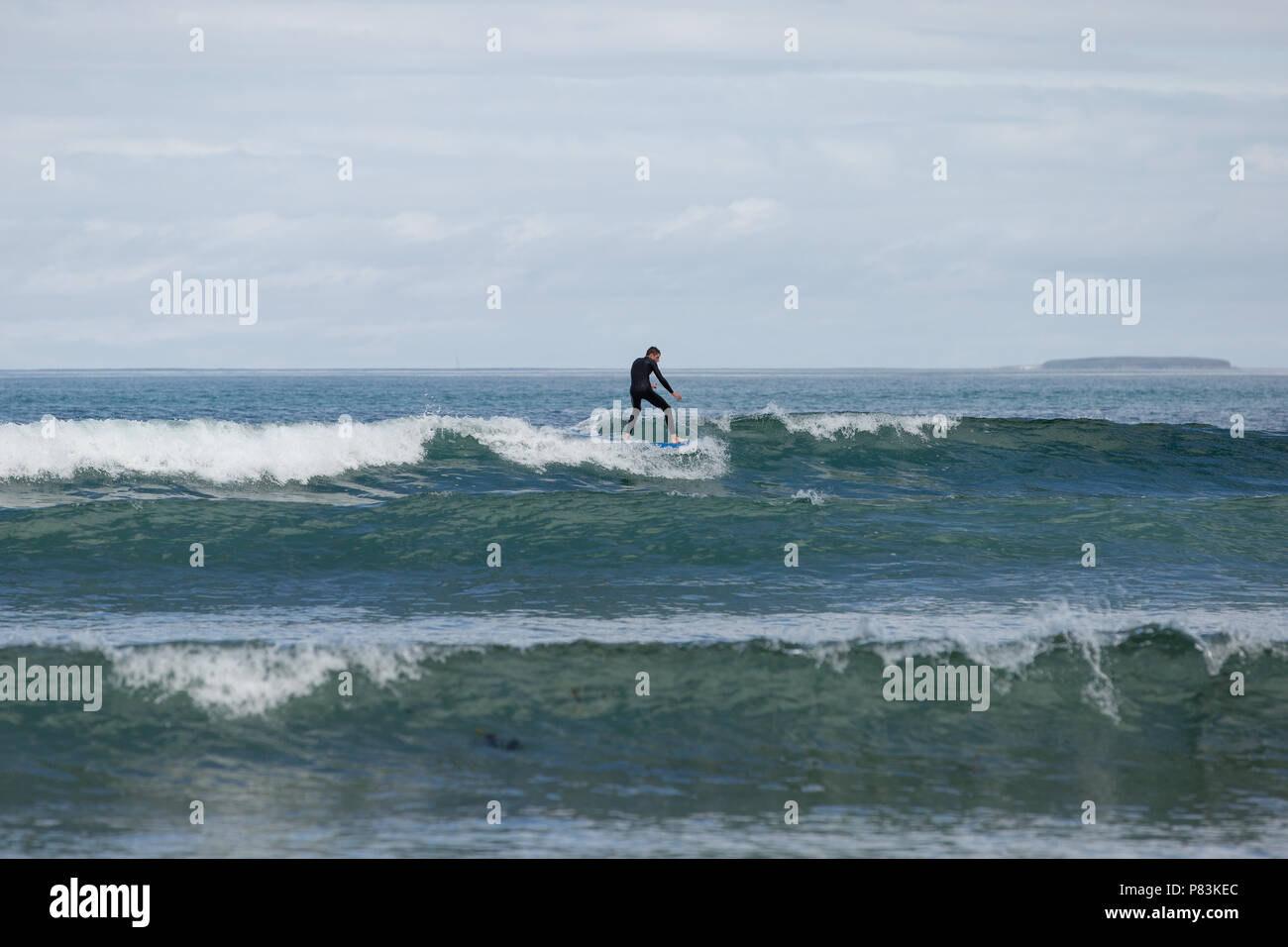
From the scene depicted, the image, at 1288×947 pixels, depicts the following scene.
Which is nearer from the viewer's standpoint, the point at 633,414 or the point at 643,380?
the point at 643,380

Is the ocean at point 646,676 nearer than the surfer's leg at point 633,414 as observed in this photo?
Yes

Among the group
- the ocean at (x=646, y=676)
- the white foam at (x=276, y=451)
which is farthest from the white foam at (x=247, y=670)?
the white foam at (x=276, y=451)

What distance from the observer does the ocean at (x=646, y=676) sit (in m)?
6.09

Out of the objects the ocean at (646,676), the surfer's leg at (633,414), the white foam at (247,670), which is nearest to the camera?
the ocean at (646,676)

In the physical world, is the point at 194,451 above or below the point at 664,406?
below

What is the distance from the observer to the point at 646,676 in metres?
8.36

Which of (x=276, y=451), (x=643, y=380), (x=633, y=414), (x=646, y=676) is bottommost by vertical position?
(x=646, y=676)

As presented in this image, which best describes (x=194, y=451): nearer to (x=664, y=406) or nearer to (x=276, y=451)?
(x=276, y=451)

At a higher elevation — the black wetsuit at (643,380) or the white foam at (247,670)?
the black wetsuit at (643,380)

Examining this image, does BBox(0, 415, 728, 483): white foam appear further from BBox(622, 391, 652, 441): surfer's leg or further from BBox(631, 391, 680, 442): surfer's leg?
BBox(631, 391, 680, 442): surfer's leg

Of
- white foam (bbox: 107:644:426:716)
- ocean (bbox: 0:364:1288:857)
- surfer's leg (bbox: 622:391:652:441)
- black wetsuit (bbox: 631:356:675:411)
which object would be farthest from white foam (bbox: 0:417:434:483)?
white foam (bbox: 107:644:426:716)

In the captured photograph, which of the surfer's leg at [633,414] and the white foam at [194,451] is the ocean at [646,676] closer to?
the white foam at [194,451]

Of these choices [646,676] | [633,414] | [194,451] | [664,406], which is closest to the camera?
[646,676]

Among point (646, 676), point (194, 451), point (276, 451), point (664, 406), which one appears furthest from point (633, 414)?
point (646, 676)
